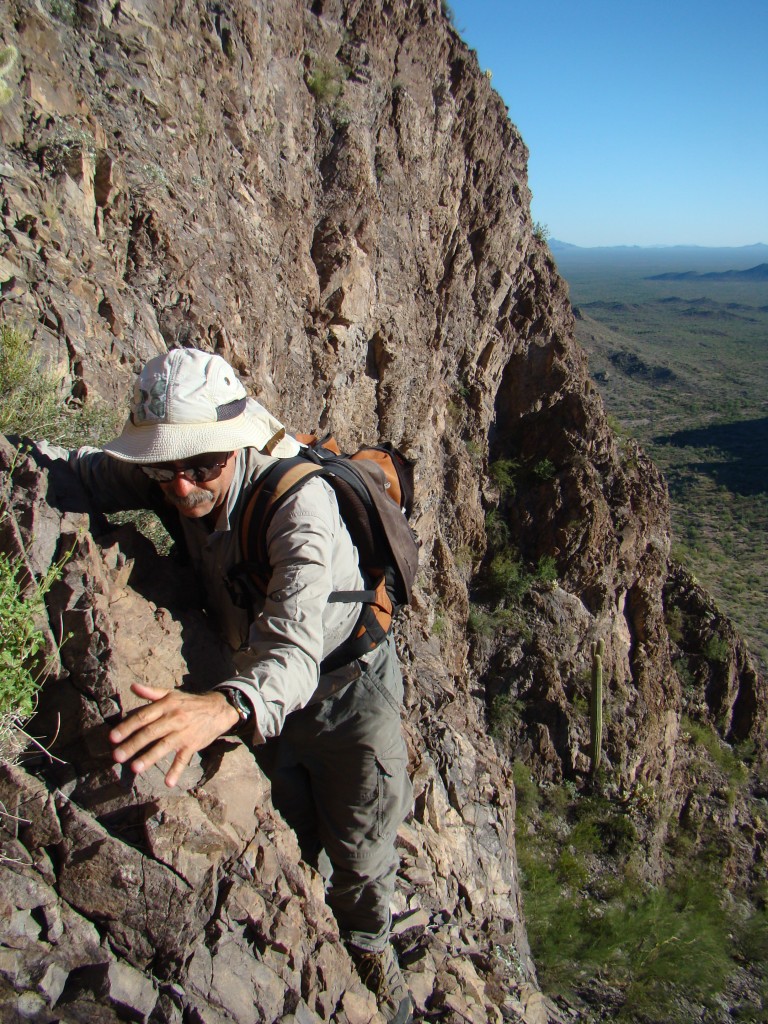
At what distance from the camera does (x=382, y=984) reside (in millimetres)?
2957

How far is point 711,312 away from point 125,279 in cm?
13513

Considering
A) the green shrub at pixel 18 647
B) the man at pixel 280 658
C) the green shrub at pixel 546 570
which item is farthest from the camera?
the green shrub at pixel 546 570

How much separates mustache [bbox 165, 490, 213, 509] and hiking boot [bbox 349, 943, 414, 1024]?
2.09 metres

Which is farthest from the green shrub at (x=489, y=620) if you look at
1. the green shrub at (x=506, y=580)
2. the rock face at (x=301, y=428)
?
the green shrub at (x=506, y=580)

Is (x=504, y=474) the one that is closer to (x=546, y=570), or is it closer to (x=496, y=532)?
(x=496, y=532)

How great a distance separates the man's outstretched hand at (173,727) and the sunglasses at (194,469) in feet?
2.39

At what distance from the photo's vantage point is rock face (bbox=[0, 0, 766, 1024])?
6.59 ft

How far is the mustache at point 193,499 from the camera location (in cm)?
221

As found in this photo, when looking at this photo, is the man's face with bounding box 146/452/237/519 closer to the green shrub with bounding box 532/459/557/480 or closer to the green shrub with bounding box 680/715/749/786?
the green shrub with bounding box 532/459/557/480

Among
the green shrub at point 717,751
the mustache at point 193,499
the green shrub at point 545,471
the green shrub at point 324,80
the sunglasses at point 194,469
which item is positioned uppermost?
the green shrub at point 324,80

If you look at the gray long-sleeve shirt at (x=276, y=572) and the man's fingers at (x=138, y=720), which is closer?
the man's fingers at (x=138, y=720)

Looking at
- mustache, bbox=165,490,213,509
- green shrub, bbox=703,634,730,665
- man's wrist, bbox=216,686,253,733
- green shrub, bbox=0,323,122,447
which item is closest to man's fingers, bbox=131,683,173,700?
man's wrist, bbox=216,686,253,733

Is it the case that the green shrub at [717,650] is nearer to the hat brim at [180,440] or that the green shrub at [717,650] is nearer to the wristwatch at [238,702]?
the hat brim at [180,440]

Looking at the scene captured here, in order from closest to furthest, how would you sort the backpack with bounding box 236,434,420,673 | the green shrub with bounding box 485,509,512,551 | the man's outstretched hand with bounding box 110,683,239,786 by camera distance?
the man's outstretched hand with bounding box 110,683,239,786
the backpack with bounding box 236,434,420,673
the green shrub with bounding box 485,509,512,551
